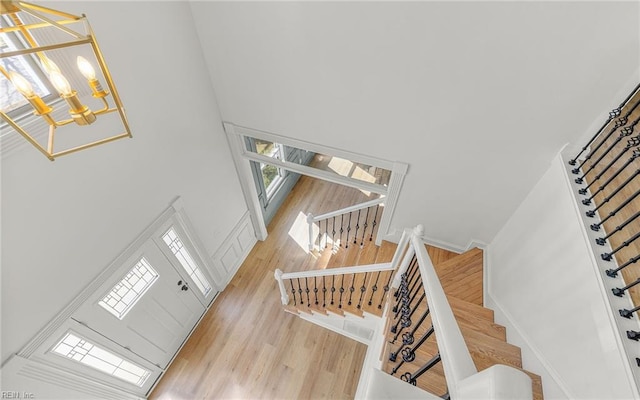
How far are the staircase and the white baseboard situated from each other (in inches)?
38.1

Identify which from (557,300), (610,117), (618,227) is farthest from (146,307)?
(610,117)

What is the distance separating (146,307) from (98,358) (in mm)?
592

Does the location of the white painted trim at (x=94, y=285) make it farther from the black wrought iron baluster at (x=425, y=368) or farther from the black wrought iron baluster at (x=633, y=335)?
the black wrought iron baluster at (x=633, y=335)

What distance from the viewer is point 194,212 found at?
11.2 feet

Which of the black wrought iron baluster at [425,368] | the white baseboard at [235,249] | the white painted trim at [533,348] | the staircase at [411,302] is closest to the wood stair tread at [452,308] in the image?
the staircase at [411,302]

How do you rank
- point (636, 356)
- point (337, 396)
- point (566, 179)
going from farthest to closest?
1. point (337, 396)
2. point (566, 179)
3. point (636, 356)

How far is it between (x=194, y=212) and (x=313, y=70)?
2.14 meters

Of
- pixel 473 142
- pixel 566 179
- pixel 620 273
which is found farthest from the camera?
pixel 473 142

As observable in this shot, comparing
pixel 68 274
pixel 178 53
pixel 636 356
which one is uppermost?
pixel 178 53

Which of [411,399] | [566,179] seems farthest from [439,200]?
[411,399]

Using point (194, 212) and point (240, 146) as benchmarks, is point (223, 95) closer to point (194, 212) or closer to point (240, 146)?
point (240, 146)

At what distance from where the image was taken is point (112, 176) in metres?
2.31

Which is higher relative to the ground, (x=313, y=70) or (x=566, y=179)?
(x=313, y=70)

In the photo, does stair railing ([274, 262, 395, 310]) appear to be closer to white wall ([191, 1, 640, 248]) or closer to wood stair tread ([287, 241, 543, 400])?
wood stair tread ([287, 241, 543, 400])
